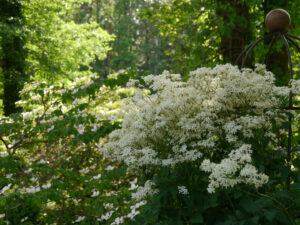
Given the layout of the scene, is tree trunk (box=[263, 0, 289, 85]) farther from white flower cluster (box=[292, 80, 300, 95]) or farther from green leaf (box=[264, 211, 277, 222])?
green leaf (box=[264, 211, 277, 222])

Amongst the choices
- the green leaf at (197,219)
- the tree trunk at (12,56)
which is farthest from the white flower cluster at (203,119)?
the tree trunk at (12,56)

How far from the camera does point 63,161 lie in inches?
199

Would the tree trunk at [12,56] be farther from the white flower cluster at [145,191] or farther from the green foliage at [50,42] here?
the white flower cluster at [145,191]

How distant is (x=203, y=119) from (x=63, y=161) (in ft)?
13.0

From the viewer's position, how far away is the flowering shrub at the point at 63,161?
3053 millimetres

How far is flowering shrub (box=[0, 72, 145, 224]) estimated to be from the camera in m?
3.05

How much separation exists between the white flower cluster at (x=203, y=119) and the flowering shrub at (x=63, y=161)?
0.38 meters

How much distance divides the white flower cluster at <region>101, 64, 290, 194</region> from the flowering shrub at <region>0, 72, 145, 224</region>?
14.8 inches

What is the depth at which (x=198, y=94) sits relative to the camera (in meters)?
1.72

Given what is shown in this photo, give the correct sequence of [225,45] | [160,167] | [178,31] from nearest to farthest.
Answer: [160,167] < [225,45] < [178,31]

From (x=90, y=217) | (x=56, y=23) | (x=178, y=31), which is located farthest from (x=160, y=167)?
(x=56, y=23)

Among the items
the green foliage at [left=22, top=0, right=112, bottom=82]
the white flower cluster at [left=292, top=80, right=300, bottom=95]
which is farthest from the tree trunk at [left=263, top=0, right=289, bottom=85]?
the green foliage at [left=22, top=0, right=112, bottom=82]

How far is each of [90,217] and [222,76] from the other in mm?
3517

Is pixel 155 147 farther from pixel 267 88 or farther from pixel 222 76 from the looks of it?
pixel 267 88
